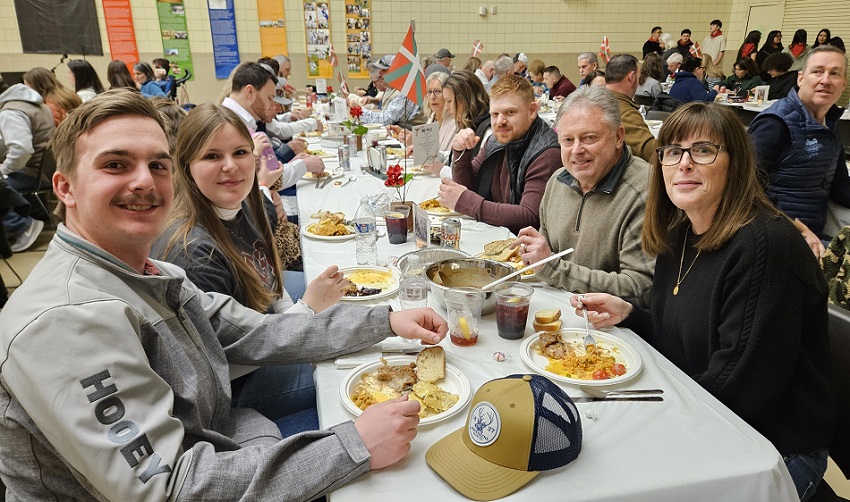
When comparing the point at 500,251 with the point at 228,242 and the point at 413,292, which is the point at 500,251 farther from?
the point at 228,242

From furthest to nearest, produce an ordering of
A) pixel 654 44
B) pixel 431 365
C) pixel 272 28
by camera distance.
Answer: pixel 654 44 → pixel 272 28 → pixel 431 365

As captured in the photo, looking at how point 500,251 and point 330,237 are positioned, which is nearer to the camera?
point 500,251

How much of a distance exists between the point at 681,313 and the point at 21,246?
560 cm

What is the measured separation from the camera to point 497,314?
1637mm

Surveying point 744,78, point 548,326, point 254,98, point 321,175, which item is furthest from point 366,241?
point 744,78

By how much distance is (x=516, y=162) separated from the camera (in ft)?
10.1

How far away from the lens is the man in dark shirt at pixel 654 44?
10531 mm

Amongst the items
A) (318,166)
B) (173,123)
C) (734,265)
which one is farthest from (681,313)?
(318,166)

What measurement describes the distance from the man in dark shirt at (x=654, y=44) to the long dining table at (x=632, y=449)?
418 inches

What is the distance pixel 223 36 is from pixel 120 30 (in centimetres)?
166

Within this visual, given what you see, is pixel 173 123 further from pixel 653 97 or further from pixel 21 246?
pixel 653 97

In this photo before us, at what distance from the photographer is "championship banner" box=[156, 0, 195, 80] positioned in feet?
30.3

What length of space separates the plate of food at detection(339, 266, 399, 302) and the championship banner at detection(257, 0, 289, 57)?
29.1 feet

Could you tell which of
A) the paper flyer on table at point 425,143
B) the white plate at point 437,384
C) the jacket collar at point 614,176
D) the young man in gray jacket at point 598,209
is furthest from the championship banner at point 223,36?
the white plate at point 437,384
